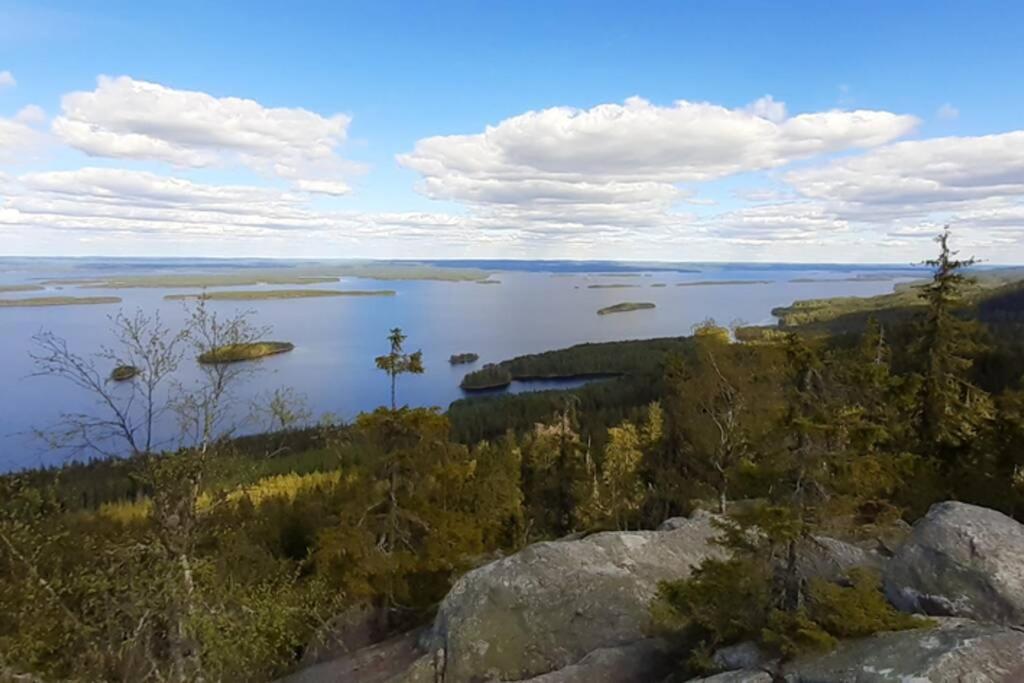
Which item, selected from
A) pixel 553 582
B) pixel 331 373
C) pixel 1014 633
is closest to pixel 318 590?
pixel 553 582

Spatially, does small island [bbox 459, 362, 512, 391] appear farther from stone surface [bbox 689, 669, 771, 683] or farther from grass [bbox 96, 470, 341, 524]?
stone surface [bbox 689, 669, 771, 683]

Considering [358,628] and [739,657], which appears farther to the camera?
[358,628]

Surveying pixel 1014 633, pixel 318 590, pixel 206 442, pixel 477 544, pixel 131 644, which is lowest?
pixel 477 544

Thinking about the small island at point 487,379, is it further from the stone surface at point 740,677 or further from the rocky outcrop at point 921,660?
the rocky outcrop at point 921,660

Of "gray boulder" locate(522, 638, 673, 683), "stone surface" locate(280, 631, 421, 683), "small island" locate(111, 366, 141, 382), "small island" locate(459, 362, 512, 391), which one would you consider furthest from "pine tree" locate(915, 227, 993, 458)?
"small island" locate(459, 362, 512, 391)

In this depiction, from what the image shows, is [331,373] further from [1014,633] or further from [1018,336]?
[1014,633]

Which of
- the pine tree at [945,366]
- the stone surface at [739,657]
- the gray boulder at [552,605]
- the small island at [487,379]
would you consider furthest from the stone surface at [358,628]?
the small island at [487,379]

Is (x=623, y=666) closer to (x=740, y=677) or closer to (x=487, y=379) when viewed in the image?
(x=740, y=677)

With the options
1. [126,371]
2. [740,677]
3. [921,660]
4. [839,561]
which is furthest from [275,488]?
[921,660]
